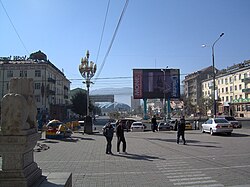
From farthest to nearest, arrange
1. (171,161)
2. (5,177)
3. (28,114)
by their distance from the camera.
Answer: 1. (171,161)
2. (28,114)
3. (5,177)

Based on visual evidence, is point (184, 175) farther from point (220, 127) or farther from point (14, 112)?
point (220, 127)

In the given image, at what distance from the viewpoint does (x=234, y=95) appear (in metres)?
84.5

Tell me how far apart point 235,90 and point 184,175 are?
3178 inches

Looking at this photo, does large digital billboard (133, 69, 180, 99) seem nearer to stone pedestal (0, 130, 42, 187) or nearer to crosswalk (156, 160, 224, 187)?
crosswalk (156, 160, 224, 187)

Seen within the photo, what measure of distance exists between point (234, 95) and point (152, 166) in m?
79.9

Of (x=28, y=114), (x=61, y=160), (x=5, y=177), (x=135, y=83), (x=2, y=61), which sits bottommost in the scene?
(x=61, y=160)

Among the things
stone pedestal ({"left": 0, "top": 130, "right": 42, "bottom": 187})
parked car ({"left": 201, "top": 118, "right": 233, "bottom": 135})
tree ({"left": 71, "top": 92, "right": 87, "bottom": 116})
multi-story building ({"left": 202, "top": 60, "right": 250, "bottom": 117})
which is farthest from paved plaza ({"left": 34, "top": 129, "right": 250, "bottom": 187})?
multi-story building ({"left": 202, "top": 60, "right": 250, "bottom": 117})

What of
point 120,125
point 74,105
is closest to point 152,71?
point 74,105

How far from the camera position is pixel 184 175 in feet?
29.3

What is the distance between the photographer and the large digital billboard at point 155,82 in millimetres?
64562

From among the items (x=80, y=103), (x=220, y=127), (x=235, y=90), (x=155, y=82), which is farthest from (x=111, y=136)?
(x=235, y=90)

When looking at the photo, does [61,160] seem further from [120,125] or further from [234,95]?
[234,95]

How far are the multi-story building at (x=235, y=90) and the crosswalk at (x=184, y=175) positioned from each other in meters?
68.2

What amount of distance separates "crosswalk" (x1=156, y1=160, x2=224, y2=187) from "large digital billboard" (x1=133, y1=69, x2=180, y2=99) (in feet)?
176
